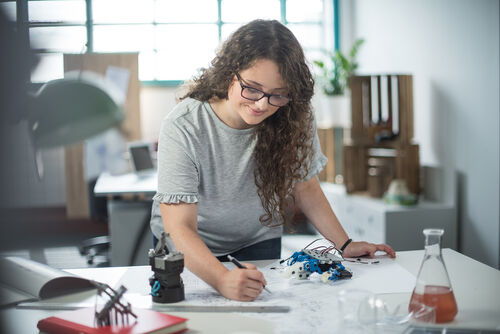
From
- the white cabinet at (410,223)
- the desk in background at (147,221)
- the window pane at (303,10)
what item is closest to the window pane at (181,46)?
the window pane at (303,10)

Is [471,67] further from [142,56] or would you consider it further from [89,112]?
[142,56]

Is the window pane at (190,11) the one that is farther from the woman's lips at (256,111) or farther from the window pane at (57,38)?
the window pane at (57,38)

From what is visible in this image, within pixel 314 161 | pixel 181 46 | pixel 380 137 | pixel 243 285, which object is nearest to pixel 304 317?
pixel 243 285

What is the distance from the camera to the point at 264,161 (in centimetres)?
154

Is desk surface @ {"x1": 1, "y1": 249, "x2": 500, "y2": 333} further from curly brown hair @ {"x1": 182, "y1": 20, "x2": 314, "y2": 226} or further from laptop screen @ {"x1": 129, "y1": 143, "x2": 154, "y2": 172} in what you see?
laptop screen @ {"x1": 129, "y1": 143, "x2": 154, "y2": 172}

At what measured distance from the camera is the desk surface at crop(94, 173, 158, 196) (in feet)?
9.43

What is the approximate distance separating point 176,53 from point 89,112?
5.53 meters

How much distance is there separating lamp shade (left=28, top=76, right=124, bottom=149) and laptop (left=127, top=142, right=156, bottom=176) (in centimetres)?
321

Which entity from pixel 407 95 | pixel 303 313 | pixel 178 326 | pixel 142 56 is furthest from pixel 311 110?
pixel 142 56

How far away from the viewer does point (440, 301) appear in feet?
3.30

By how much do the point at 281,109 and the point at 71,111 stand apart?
119 cm

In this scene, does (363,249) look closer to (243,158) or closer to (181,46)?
(243,158)

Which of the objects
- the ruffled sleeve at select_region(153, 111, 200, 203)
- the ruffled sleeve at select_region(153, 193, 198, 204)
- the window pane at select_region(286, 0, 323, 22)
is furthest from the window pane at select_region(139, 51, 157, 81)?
the ruffled sleeve at select_region(153, 193, 198, 204)

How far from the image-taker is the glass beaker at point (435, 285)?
3.30ft
